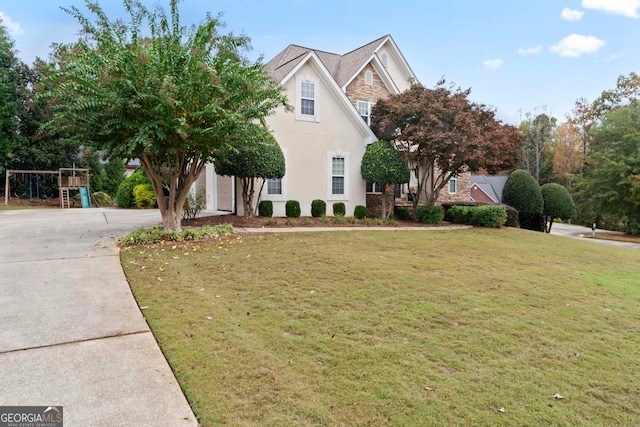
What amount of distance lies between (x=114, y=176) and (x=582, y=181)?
30.7m

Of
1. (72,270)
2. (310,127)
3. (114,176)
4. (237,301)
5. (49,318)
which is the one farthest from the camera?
(114,176)

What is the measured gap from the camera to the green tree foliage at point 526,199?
68.1ft

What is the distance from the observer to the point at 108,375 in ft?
9.45

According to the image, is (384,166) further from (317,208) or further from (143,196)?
(143,196)

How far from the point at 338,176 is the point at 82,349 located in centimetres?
1262

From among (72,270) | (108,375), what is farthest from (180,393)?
(72,270)

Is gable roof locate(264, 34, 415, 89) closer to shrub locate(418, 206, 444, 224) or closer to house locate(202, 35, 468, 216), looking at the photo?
house locate(202, 35, 468, 216)

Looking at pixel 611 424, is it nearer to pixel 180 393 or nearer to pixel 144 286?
pixel 180 393

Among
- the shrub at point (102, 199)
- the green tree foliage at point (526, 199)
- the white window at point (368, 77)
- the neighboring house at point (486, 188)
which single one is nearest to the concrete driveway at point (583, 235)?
the green tree foliage at point (526, 199)

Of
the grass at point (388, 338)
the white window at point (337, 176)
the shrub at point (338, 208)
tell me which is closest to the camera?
the grass at point (388, 338)

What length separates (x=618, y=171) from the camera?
71.8 feet

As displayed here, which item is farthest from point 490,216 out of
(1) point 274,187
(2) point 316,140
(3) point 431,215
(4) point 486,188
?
(4) point 486,188

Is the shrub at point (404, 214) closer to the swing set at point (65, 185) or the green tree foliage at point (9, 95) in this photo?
the swing set at point (65, 185)

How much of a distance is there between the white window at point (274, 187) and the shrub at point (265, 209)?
0.73 metres
